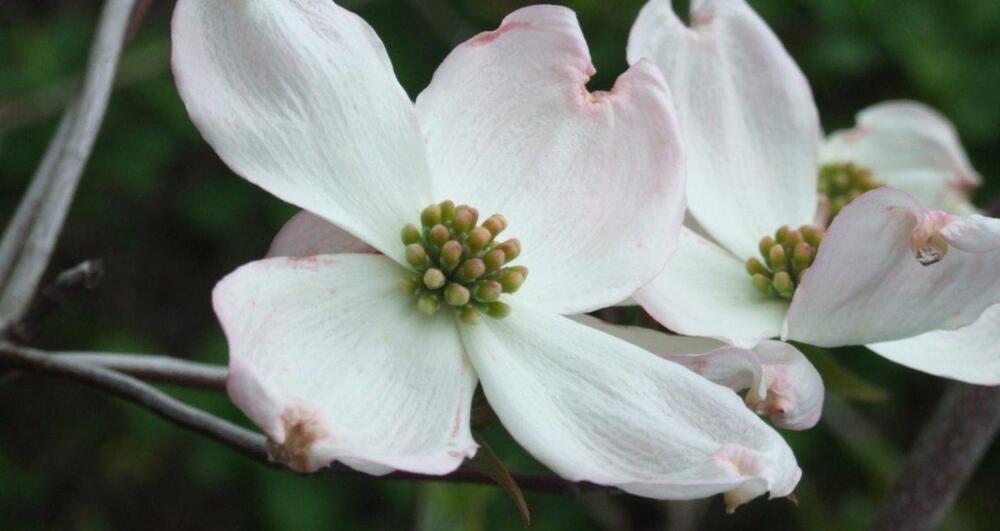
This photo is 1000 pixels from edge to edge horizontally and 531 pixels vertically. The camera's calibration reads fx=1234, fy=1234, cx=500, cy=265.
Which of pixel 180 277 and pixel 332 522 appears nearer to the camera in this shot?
pixel 332 522

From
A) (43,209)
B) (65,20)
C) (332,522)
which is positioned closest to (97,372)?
(43,209)

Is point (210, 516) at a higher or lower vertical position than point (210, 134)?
lower

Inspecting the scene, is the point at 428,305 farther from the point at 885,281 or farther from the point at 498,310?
the point at 885,281

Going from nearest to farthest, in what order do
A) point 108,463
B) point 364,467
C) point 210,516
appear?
point 364,467 → point 108,463 → point 210,516

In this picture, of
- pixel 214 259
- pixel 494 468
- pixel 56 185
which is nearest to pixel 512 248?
pixel 494 468

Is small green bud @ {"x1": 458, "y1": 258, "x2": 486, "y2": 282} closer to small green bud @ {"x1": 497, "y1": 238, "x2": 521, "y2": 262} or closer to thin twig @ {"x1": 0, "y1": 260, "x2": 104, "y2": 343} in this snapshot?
small green bud @ {"x1": 497, "y1": 238, "x2": 521, "y2": 262}

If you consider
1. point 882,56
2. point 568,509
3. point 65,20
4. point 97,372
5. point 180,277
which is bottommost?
point 568,509

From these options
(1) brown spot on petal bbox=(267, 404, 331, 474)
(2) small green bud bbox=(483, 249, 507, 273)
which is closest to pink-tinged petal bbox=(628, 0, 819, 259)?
(2) small green bud bbox=(483, 249, 507, 273)

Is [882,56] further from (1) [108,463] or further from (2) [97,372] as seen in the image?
(2) [97,372]
